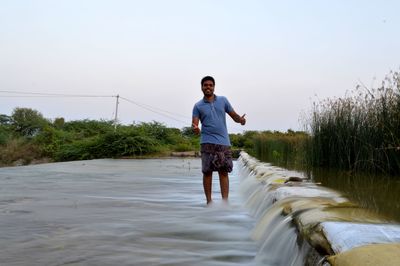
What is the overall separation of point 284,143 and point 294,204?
27.3 ft

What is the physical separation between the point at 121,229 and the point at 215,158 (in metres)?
1.57

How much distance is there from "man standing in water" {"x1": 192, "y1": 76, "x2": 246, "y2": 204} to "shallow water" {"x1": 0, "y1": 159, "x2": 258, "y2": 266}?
40 cm

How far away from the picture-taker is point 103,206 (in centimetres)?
483

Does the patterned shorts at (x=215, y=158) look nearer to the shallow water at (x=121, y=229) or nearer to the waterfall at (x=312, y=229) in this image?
the shallow water at (x=121, y=229)

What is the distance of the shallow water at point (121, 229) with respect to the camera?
2.73 meters

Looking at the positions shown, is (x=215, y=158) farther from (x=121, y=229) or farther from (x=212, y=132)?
(x=121, y=229)

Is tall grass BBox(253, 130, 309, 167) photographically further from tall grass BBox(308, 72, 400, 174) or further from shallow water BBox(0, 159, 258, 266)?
shallow water BBox(0, 159, 258, 266)

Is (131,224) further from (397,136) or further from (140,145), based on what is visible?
(140,145)

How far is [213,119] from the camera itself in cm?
487

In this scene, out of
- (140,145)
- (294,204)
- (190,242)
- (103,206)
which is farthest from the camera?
(140,145)

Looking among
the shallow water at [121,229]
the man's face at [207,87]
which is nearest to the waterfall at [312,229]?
the shallow water at [121,229]

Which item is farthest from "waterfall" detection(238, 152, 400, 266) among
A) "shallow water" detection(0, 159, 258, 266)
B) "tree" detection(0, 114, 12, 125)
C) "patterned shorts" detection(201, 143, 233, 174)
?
"tree" detection(0, 114, 12, 125)

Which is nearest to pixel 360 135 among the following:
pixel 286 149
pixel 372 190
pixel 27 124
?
pixel 372 190

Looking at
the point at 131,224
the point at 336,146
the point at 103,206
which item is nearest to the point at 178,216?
the point at 131,224
